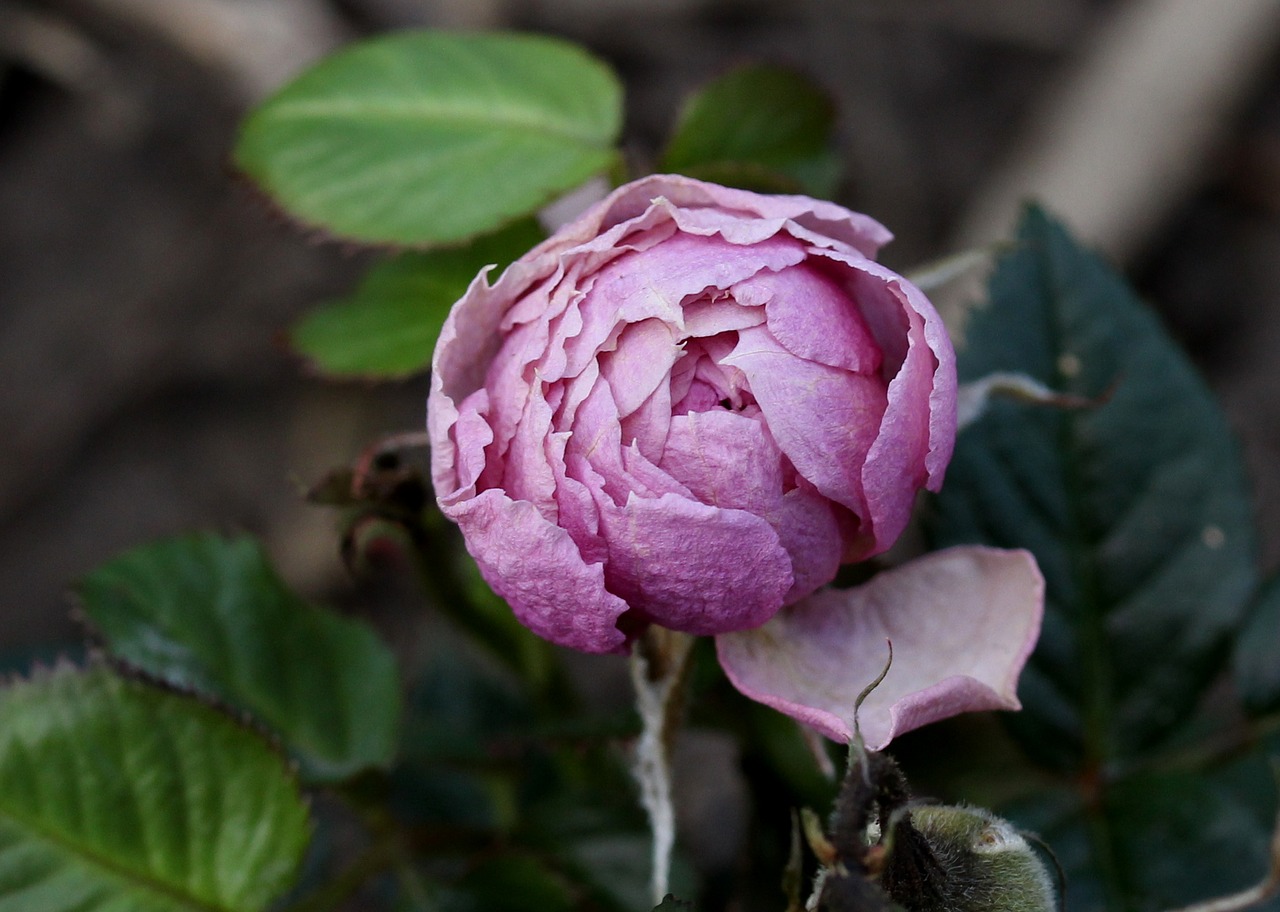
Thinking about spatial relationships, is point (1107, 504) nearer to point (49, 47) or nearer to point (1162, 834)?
point (1162, 834)

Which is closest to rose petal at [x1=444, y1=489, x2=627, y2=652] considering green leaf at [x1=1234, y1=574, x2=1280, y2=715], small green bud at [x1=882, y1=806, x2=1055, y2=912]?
small green bud at [x1=882, y1=806, x2=1055, y2=912]

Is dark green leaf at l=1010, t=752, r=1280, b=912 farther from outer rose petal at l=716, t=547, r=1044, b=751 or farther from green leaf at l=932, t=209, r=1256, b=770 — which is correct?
outer rose petal at l=716, t=547, r=1044, b=751

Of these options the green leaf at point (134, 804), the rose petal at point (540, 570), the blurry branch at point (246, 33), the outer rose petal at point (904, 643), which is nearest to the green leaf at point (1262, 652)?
the outer rose petal at point (904, 643)

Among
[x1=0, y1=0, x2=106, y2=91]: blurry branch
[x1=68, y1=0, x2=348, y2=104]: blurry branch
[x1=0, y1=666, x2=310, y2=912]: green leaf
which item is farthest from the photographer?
[x1=0, y1=0, x2=106, y2=91]: blurry branch

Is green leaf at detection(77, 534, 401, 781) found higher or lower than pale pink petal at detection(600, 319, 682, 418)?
lower

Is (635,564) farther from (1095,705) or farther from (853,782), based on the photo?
(1095,705)

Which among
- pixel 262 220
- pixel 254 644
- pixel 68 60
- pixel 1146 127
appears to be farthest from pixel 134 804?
pixel 1146 127

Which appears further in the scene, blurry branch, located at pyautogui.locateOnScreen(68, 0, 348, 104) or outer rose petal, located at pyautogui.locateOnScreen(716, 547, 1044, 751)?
blurry branch, located at pyautogui.locateOnScreen(68, 0, 348, 104)

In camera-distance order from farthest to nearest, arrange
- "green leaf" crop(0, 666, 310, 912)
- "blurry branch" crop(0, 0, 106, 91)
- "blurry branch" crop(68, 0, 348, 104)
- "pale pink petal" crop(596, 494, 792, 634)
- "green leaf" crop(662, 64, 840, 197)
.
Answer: "blurry branch" crop(0, 0, 106, 91)
"blurry branch" crop(68, 0, 348, 104)
"green leaf" crop(662, 64, 840, 197)
"green leaf" crop(0, 666, 310, 912)
"pale pink petal" crop(596, 494, 792, 634)

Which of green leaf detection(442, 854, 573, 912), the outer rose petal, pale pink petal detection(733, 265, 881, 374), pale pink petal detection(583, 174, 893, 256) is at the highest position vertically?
pale pink petal detection(583, 174, 893, 256)
